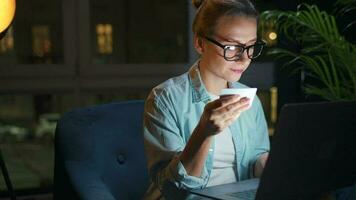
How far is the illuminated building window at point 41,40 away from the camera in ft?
10.7

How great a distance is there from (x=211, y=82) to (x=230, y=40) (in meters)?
0.16

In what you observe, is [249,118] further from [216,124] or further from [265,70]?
[265,70]

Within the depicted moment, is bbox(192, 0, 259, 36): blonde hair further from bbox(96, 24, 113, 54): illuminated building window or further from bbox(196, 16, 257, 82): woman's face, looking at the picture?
bbox(96, 24, 113, 54): illuminated building window

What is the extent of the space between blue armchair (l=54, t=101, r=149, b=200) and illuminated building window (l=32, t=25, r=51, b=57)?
1.66m

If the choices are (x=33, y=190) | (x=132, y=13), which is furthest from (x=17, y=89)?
(x=132, y=13)

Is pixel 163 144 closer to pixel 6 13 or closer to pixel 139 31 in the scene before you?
pixel 6 13

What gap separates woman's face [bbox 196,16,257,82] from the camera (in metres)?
1.29

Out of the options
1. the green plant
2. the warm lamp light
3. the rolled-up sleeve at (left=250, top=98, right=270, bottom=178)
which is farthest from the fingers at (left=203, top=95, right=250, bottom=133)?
the green plant

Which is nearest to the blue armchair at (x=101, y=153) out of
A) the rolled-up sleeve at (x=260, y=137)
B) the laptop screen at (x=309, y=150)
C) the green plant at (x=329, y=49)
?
the rolled-up sleeve at (x=260, y=137)

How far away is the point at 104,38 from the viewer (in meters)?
3.39

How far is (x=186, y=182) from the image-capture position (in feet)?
4.05

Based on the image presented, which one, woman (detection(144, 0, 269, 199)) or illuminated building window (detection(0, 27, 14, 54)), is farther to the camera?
illuminated building window (detection(0, 27, 14, 54))

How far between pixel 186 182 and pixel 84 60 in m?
2.14

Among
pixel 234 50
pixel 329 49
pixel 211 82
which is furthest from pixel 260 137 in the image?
pixel 329 49
